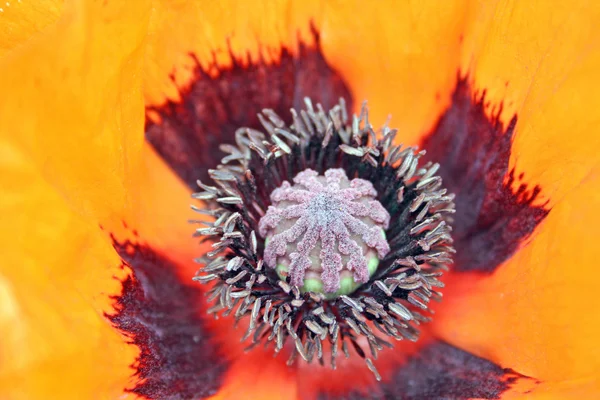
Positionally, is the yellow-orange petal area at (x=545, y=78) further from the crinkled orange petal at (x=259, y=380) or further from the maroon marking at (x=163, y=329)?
the maroon marking at (x=163, y=329)

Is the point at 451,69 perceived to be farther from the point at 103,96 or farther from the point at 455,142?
the point at 103,96

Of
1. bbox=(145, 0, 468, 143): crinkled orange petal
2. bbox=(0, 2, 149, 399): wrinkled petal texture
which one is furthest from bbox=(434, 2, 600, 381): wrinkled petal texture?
bbox=(0, 2, 149, 399): wrinkled petal texture

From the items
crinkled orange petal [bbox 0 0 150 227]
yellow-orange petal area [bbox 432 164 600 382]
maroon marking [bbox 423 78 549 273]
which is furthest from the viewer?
maroon marking [bbox 423 78 549 273]

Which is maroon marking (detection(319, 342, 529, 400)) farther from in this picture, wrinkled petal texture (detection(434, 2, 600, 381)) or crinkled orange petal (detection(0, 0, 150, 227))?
crinkled orange petal (detection(0, 0, 150, 227))

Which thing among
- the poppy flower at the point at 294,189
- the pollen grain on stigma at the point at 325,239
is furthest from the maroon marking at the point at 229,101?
the pollen grain on stigma at the point at 325,239

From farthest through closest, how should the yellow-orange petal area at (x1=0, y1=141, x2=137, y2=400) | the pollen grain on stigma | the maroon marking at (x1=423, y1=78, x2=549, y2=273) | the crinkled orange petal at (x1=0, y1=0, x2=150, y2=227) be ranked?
the maroon marking at (x1=423, y1=78, x2=549, y2=273) → the pollen grain on stigma → the crinkled orange petal at (x1=0, y1=0, x2=150, y2=227) → the yellow-orange petal area at (x1=0, y1=141, x2=137, y2=400)

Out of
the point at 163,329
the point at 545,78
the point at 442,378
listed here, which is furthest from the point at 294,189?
the point at 545,78
